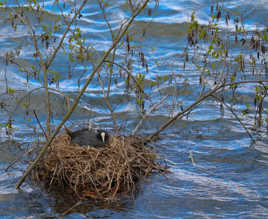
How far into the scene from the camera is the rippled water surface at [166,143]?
22.7ft

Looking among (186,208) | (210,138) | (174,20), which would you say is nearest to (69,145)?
(186,208)

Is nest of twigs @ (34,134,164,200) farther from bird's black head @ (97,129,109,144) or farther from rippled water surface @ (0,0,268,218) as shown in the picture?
rippled water surface @ (0,0,268,218)

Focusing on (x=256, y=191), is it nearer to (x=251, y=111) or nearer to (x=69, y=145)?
(x=69, y=145)

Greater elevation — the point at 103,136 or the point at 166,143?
the point at 103,136

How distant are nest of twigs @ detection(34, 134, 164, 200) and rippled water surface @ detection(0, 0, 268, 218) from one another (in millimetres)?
210

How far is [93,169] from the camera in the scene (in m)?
6.99

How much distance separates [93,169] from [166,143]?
2660 mm

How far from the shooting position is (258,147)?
9.25m

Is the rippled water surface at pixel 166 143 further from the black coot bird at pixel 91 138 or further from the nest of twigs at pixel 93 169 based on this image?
the black coot bird at pixel 91 138

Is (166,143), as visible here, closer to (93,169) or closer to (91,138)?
Result: (91,138)

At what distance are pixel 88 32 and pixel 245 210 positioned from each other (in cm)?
1080

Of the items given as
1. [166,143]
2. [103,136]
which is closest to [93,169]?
[103,136]

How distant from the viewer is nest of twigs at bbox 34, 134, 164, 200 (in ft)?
22.6

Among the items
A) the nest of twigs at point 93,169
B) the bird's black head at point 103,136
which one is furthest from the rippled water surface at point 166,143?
the bird's black head at point 103,136
